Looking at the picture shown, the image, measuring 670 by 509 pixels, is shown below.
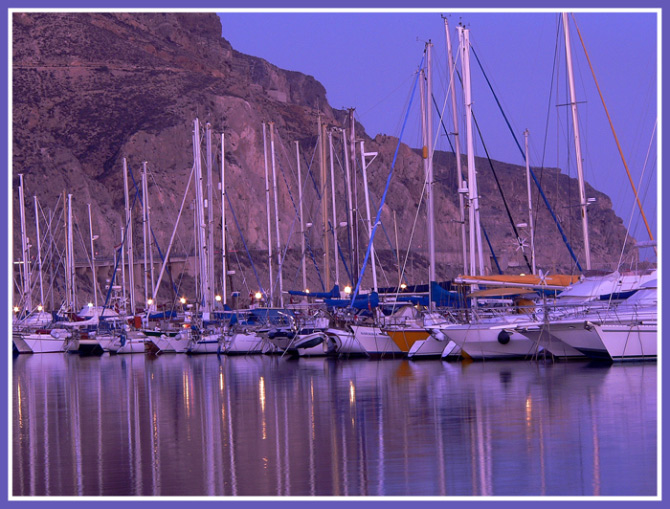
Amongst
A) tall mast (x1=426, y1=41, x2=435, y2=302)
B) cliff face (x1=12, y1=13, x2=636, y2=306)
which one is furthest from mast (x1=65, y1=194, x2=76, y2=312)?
tall mast (x1=426, y1=41, x2=435, y2=302)

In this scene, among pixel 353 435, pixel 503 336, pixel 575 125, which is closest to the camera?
pixel 353 435

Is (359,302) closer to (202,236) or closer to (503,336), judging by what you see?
(503,336)

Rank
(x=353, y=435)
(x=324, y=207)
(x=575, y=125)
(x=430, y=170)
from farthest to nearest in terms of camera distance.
→ (x=324, y=207), (x=430, y=170), (x=575, y=125), (x=353, y=435)

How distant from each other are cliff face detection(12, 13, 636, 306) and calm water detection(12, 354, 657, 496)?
53.5 meters

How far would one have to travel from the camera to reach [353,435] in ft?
49.6

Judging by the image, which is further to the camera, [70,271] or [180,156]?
[180,156]

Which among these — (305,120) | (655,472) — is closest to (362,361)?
(655,472)

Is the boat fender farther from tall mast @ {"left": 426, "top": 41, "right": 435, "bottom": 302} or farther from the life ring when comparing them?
tall mast @ {"left": 426, "top": 41, "right": 435, "bottom": 302}

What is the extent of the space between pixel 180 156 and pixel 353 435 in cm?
10132

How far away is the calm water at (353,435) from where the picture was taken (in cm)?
1130

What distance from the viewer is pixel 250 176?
115 m

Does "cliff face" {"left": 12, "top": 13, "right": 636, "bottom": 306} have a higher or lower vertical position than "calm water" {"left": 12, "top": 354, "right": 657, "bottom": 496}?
higher

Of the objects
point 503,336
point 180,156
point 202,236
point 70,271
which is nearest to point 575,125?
point 503,336

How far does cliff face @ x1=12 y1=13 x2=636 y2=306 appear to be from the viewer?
339 ft
